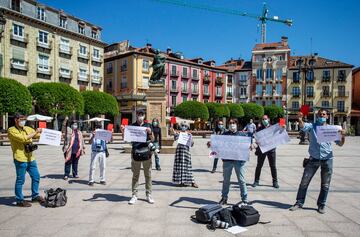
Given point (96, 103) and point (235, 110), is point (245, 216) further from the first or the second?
point (235, 110)

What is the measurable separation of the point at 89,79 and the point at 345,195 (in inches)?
1732

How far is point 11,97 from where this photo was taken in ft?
102

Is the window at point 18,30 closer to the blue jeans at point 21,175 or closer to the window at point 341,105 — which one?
the blue jeans at point 21,175

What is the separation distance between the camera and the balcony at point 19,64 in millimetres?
36219

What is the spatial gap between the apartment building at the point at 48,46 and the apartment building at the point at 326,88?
38524mm

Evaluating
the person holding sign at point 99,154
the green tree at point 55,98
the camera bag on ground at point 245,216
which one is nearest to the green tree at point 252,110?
the green tree at point 55,98

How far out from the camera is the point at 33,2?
1512 inches

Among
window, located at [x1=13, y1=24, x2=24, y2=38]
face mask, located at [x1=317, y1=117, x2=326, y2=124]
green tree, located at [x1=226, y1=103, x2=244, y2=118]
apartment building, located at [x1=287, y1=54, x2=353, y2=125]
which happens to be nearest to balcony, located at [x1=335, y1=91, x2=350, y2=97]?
apartment building, located at [x1=287, y1=54, x2=353, y2=125]

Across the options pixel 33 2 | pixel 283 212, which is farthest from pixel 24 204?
pixel 33 2

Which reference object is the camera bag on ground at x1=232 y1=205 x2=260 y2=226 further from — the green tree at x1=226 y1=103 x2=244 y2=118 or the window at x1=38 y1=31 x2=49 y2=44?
the green tree at x1=226 y1=103 x2=244 y2=118

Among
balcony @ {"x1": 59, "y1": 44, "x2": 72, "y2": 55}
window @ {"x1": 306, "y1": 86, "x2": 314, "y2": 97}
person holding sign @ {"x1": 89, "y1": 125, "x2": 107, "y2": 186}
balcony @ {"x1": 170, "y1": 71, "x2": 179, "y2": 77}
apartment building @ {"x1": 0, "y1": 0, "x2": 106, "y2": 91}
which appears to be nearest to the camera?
person holding sign @ {"x1": 89, "y1": 125, "x2": 107, "y2": 186}

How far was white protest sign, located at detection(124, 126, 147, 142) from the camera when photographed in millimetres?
6668

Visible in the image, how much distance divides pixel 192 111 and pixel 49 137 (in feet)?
144

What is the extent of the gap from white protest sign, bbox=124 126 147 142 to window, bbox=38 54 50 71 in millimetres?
37716
